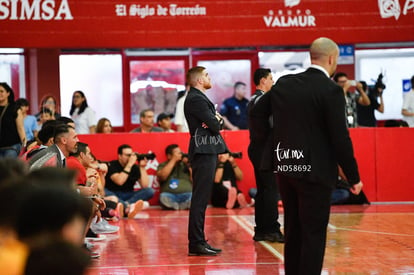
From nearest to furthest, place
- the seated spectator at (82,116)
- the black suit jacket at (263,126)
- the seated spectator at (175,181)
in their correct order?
the black suit jacket at (263,126) < the seated spectator at (175,181) < the seated spectator at (82,116)

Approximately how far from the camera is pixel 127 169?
1229 centimetres

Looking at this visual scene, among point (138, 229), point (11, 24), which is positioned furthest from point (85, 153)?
point (11, 24)

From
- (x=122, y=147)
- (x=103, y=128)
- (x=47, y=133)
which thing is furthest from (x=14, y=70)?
(x=47, y=133)

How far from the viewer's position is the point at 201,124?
8062 mm

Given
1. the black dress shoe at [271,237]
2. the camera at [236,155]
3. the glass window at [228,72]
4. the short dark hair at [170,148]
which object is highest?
the glass window at [228,72]

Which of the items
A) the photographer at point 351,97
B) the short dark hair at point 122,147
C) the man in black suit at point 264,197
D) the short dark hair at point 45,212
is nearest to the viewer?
the short dark hair at point 45,212

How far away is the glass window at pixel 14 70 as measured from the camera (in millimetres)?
15906

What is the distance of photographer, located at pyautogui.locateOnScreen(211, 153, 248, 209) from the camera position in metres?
12.6

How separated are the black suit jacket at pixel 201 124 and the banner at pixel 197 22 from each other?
227 inches

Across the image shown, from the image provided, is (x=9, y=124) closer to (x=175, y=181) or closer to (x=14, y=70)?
(x=175, y=181)

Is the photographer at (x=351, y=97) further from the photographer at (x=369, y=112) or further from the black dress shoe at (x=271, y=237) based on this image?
the black dress shoe at (x=271, y=237)

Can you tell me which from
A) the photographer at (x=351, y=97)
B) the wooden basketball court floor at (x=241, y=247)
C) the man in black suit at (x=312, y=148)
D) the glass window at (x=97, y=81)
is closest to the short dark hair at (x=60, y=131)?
the wooden basketball court floor at (x=241, y=247)

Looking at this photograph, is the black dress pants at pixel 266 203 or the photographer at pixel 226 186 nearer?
the black dress pants at pixel 266 203

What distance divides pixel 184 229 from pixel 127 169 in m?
2.47
